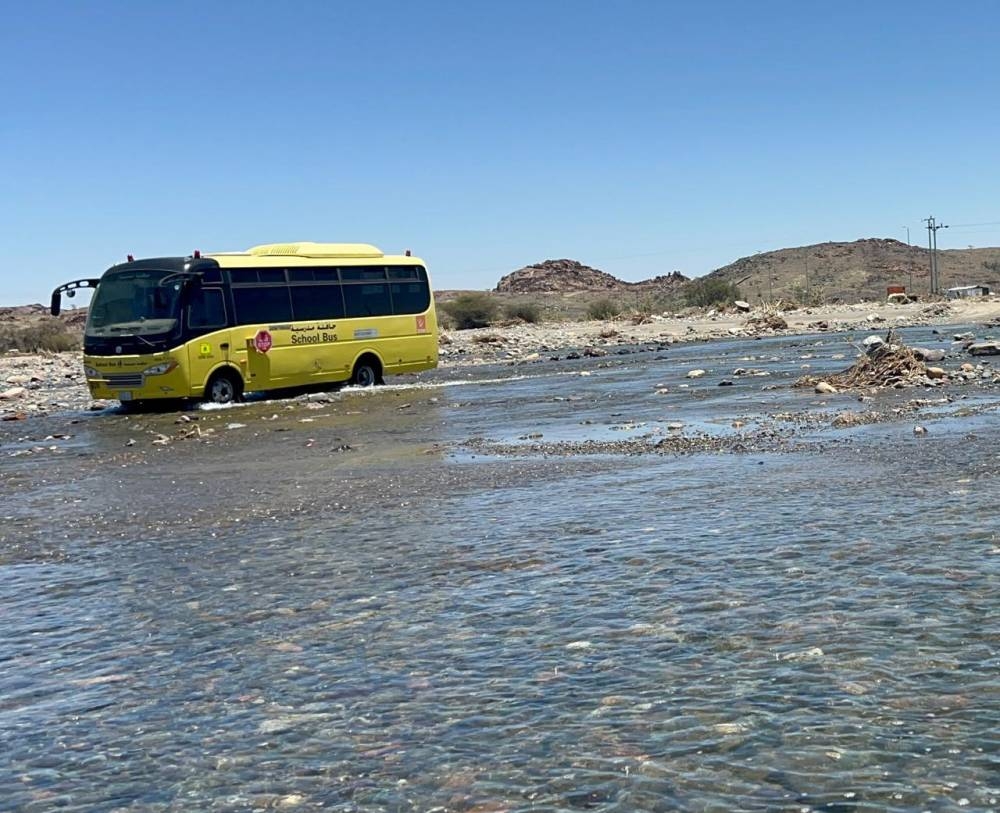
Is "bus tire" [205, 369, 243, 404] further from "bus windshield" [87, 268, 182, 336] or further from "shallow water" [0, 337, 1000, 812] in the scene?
"shallow water" [0, 337, 1000, 812]

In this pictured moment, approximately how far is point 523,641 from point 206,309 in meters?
17.8

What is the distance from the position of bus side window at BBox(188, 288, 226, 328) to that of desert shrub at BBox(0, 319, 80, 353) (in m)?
32.0

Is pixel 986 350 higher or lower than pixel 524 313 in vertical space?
lower

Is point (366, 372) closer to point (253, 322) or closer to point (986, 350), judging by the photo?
point (253, 322)

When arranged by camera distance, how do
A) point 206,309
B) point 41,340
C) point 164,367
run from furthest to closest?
1. point 41,340
2. point 206,309
3. point 164,367

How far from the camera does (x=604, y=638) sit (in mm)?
5469

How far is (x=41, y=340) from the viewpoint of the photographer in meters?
53.6

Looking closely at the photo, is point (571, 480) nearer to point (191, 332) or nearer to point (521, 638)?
point (521, 638)

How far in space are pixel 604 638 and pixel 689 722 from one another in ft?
3.77

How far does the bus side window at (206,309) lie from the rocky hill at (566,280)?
10058 centimetres

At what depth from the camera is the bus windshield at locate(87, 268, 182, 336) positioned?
70.8 feet

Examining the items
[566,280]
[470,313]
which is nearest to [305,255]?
[470,313]

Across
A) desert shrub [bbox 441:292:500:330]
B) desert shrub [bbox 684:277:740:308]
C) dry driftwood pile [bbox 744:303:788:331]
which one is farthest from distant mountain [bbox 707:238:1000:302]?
dry driftwood pile [bbox 744:303:788:331]

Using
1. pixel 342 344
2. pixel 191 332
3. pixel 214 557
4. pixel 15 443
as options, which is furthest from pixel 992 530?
pixel 342 344
